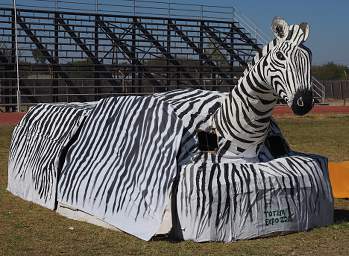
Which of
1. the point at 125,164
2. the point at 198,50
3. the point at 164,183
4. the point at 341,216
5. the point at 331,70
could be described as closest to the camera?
the point at 164,183

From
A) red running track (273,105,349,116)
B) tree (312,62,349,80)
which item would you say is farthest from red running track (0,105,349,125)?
tree (312,62,349,80)

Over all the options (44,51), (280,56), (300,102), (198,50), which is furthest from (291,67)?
(198,50)

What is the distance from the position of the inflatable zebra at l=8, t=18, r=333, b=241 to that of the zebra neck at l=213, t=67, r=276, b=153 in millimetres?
12

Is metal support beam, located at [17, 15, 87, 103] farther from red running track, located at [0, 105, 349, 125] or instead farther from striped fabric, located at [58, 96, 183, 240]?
striped fabric, located at [58, 96, 183, 240]

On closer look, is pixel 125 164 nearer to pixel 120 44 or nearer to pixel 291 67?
pixel 291 67

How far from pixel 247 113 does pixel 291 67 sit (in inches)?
37.1

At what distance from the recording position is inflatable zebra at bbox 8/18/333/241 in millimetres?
7422

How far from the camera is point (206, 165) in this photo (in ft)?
25.1

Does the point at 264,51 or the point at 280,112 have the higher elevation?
the point at 264,51

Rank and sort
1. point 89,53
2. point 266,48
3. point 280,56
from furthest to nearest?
point 89,53 < point 266,48 < point 280,56

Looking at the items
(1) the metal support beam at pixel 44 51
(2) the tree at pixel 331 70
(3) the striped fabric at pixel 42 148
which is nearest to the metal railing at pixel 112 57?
(1) the metal support beam at pixel 44 51

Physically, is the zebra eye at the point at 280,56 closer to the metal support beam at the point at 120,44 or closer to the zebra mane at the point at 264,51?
the zebra mane at the point at 264,51

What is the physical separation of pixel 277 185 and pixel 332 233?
3.15 ft

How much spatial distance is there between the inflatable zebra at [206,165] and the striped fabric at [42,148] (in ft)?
1.04
